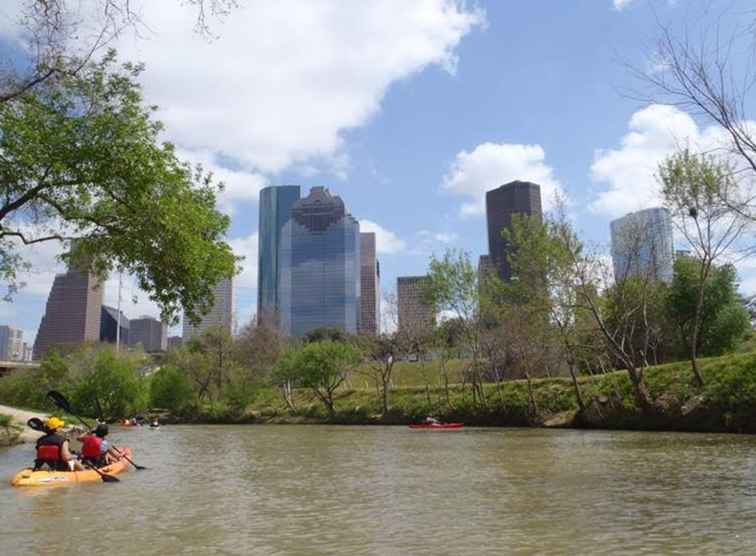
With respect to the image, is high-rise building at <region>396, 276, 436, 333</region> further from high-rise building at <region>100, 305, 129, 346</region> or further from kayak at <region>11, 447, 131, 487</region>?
high-rise building at <region>100, 305, 129, 346</region>

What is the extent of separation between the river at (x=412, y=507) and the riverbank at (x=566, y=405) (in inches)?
352

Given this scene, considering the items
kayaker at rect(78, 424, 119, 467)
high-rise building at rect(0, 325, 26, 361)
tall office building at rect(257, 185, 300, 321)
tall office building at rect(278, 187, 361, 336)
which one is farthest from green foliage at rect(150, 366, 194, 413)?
high-rise building at rect(0, 325, 26, 361)

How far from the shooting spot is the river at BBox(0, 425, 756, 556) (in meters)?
9.06

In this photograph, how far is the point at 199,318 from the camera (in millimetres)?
18312

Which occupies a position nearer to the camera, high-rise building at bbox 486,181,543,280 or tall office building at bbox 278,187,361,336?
high-rise building at bbox 486,181,543,280

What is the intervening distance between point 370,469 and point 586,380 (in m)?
27.3

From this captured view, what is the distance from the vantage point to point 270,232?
166 meters

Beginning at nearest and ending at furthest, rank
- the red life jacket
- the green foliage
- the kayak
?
the kayak
the red life jacket
the green foliage

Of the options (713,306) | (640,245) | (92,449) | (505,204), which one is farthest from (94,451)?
(505,204)

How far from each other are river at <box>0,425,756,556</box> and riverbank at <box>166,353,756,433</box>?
8.93 metres

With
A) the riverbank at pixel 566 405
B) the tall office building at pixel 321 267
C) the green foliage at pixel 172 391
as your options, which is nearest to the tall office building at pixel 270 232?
the tall office building at pixel 321 267

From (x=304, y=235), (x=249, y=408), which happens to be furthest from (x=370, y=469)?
(x=304, y=235)

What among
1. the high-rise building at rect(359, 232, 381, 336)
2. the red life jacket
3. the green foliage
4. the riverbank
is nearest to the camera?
the red life jacket

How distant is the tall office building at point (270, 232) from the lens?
148125mm
